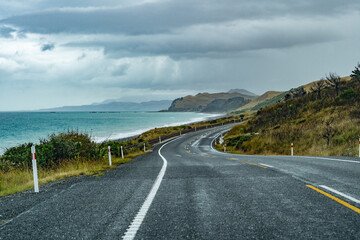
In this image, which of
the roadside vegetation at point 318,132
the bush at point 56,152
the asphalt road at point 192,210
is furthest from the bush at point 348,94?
the asphalt road at point 192,210

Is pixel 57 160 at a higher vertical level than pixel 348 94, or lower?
lower

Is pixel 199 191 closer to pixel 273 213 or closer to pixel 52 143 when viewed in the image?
pixel 273 213

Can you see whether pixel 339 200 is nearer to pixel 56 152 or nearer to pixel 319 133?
pixel 56 152

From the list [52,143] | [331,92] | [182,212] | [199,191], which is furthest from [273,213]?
[331,92]

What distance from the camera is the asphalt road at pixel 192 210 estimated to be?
3992 mm

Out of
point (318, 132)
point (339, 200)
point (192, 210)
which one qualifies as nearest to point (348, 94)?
point (318, 132)

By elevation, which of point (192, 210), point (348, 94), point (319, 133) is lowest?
point (319, 133)

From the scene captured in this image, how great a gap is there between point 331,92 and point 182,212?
45394 millimetres

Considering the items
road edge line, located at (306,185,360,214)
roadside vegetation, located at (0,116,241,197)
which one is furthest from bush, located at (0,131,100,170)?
road edge line, located at (306,185,360,214)

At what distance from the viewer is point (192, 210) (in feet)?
16.5

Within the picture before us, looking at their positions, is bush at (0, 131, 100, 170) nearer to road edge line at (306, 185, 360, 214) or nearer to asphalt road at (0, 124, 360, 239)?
asphalt road at (0, 124, 360, 239)

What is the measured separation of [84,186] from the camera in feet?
25.2

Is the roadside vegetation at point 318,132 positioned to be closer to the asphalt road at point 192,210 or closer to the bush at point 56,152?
the asphalt road at point 192,210

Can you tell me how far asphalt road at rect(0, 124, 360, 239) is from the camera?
399 centimetres
